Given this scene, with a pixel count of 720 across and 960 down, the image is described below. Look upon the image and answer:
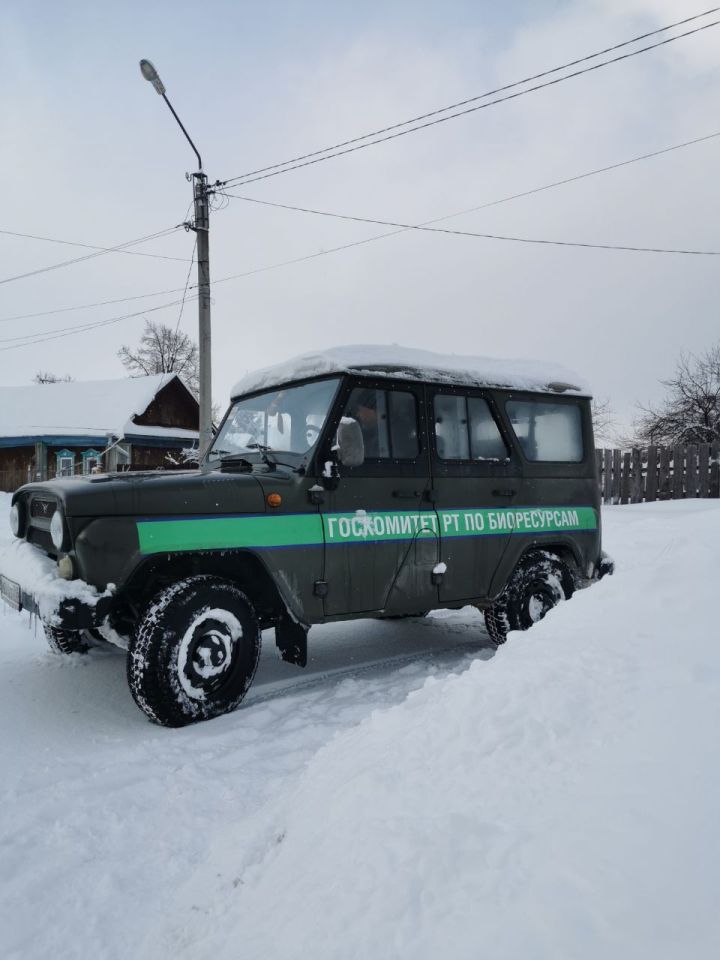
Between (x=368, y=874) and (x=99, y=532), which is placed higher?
(x=99, y=532)

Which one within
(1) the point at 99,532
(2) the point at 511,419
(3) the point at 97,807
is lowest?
(3) the point at 97,807

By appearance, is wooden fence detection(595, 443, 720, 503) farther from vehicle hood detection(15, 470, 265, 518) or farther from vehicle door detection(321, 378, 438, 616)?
vehicle hood detection(15, 470, 265, 518)

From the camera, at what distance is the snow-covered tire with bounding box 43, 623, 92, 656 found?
15.5 ft

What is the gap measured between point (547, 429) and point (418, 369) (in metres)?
1.54

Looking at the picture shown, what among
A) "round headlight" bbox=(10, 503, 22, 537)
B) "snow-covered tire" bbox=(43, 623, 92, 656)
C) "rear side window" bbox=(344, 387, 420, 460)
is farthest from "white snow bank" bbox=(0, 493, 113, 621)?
"rear side window" bbox=(344, 387, 420, 460)

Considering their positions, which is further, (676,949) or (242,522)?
(242,522)

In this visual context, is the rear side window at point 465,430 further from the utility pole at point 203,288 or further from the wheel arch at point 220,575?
the utility pole at point 203,288

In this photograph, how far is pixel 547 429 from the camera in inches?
225

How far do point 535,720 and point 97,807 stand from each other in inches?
76.6

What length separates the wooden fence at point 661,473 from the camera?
14961 millimetres

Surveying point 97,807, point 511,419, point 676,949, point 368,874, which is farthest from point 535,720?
point 511,419

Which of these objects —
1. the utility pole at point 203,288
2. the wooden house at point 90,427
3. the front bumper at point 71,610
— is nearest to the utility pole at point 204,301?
the utility pole at point 203,288

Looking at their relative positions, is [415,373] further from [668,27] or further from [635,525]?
[668,27]

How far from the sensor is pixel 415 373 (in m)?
4.78
